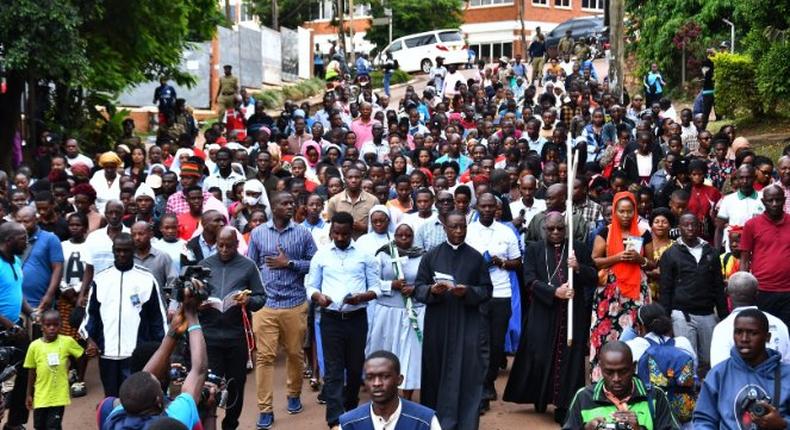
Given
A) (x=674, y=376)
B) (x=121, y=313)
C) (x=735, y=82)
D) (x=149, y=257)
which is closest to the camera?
(x=674, y=376)

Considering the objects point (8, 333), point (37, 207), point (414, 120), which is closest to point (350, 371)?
point (8, 333)

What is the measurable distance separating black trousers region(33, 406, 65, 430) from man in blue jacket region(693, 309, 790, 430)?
541 cm

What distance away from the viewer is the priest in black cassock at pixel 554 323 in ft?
33.5

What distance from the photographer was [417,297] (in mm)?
9805

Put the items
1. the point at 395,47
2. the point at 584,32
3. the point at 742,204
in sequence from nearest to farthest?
1. the point at 742,204
2. the point at 584,32
3. the point at 395,47

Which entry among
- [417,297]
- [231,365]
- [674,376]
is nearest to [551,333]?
[417,297]

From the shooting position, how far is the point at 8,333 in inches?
368

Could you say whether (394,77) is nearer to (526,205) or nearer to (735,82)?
(735,82)

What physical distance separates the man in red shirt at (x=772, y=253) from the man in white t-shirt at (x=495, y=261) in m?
2.04

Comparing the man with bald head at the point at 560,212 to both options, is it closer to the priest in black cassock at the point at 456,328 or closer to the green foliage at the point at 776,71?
the priest in black cassock at the point at 456,328

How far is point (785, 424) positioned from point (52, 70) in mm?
13471

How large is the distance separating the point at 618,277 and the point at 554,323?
2.23 ft

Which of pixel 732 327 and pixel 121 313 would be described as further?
pixel 121 313

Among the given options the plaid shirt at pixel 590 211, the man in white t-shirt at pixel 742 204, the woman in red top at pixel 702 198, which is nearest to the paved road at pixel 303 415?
the plaid shirt at pixel 590 211
